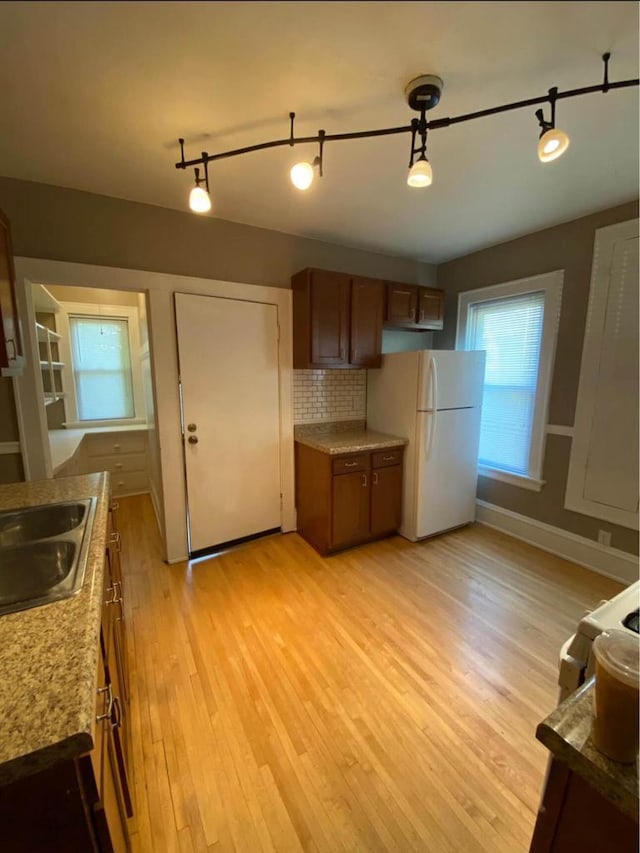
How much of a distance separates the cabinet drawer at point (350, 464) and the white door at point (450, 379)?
0.62 metres

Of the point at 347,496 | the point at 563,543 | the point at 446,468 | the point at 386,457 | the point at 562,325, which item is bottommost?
the point at 563,543

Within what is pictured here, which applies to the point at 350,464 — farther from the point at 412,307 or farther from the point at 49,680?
the point at 49,680

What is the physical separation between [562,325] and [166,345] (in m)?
2.96

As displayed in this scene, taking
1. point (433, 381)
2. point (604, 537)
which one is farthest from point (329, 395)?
point (604, 537)

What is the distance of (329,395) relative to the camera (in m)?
3.25

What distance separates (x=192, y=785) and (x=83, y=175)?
116 inches

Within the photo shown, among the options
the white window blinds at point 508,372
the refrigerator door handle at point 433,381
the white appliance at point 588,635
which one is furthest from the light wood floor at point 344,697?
the refrigerator door handle at point 433,381

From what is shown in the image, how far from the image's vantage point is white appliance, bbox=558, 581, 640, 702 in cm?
89

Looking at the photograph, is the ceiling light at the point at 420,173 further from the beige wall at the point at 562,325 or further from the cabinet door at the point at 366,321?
the beige wall at the point at 562,325

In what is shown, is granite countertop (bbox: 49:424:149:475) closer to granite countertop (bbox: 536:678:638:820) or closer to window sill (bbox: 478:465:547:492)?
granite countertop (bbox: 536:678:638:820)

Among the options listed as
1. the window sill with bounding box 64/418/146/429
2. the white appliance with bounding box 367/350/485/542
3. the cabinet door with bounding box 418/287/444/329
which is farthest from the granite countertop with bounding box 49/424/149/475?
the cabinet door with bounding box 418/287/444/329

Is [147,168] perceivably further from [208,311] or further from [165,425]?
[165,425]

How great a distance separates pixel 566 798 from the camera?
62 cm

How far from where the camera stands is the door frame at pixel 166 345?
214 centimetres
